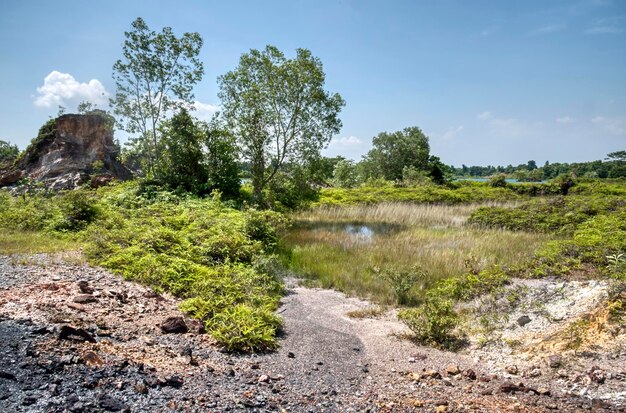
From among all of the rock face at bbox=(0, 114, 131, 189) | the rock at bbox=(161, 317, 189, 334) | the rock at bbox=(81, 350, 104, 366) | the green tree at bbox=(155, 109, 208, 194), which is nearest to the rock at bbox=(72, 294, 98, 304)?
the rock at bbox=(161, 317, 189, 334)

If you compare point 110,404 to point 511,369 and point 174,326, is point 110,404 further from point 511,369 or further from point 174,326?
point 511,369

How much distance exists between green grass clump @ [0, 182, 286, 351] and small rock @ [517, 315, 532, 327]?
387 cm

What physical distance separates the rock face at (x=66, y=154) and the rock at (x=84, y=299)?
784 inches

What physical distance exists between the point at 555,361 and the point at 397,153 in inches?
1858

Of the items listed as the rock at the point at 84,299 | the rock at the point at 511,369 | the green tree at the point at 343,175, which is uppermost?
the green tree at the point at 343,175

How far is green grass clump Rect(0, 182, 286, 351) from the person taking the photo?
579 centimetres

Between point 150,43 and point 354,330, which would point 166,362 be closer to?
point 354,330

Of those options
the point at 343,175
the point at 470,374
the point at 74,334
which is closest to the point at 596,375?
the point at 470,374

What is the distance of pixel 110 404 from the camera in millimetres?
3246

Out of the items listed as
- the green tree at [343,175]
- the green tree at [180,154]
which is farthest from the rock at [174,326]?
the green tree at [343,175]

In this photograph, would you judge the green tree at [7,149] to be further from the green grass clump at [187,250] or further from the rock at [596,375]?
the rock at [596,375]

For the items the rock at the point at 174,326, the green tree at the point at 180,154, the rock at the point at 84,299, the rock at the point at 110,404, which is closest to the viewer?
the rock at the point at 110,404

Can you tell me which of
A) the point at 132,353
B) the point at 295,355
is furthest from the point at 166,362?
the point at 295,355

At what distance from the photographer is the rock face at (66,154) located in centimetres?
2330
